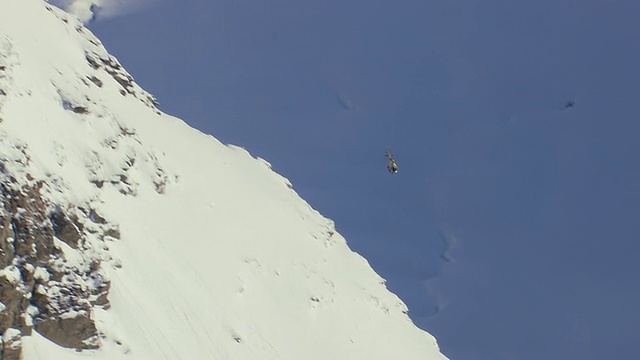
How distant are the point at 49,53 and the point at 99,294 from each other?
12845mm

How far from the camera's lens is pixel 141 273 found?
42.5m

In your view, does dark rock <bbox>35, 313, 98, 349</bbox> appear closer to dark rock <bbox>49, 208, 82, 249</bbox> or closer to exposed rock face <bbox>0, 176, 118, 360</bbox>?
exposed rock face <bbox>0, 176, 118, 360</bbox>

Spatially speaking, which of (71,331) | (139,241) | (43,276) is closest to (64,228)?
(43,276)

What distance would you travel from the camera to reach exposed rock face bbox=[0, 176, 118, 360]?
1345 inches

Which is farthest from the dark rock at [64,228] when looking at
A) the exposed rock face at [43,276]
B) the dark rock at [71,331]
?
the dark rock at [71,331]

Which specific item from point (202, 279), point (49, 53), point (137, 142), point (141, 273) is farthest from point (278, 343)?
point (49, 53)

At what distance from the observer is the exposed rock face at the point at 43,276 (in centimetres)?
3416

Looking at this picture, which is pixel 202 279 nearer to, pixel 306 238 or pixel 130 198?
pixel 130 198

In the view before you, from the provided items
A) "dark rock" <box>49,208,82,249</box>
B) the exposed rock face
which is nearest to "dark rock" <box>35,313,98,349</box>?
the exposed rock face

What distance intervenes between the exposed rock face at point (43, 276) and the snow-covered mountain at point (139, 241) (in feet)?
0.16

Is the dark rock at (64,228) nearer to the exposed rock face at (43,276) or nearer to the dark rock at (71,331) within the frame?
the exposed rock face at (43,276)

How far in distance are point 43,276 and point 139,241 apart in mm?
8385

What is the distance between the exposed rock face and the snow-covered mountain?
0.05 m

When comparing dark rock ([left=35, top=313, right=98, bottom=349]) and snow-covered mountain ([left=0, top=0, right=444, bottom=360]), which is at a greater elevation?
snow-covered mountain ([left=0, top=0, right=444, bottom=360])
